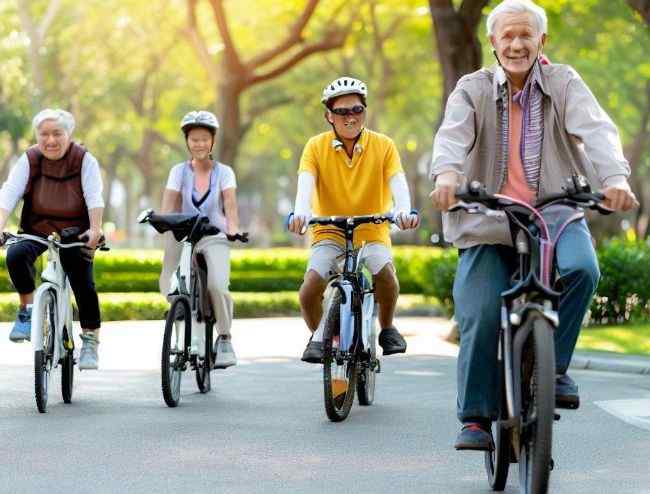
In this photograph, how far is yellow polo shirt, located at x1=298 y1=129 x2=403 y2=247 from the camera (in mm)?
9805

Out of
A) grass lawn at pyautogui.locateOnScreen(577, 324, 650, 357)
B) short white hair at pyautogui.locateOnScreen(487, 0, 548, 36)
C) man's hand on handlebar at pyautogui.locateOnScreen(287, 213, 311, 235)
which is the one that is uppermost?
short white hair at pyautogui.locateOnScreen(487, 0, 548, 36)

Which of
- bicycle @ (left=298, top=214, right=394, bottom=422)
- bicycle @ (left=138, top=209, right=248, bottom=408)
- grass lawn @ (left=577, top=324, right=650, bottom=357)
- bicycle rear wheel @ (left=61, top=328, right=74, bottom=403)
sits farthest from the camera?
grass lawn @ (left=577, top=324, right=650, bottom=357)

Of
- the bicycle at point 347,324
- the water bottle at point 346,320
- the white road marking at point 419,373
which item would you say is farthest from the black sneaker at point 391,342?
the white road marking at point 419,373

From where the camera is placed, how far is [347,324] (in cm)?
932

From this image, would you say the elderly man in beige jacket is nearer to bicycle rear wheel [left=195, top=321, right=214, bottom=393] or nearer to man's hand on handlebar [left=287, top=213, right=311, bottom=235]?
man's hand on handlebar [left=287, top=213, right=311, bottom=235]

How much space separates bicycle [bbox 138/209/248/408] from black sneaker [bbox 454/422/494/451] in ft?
12.3

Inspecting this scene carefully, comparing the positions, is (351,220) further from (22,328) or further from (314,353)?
(22,328)

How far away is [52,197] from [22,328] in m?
0.86

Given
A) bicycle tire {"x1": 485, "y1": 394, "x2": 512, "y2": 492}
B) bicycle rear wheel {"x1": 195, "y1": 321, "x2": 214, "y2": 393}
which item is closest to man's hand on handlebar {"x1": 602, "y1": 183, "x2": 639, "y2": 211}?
bicycle tire {"x1": 485, "y1": 394, "x2": 512, "y2": 492}

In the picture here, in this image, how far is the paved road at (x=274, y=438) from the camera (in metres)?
7.28

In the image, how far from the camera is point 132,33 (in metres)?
49.6

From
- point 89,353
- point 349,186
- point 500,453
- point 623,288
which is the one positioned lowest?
point 500,453

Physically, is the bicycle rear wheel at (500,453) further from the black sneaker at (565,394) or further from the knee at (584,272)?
the knee at (584,272)

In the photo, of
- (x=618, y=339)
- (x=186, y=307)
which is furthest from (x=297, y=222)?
(x=618, y=339)
